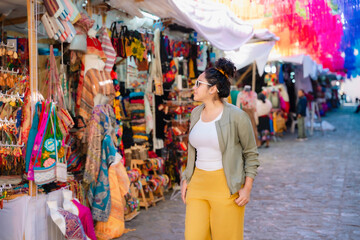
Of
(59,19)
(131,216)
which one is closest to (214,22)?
(59,19)

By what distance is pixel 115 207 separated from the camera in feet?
16.5

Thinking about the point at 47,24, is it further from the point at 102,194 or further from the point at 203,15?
the point at 203,15

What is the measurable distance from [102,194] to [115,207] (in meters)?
0.27

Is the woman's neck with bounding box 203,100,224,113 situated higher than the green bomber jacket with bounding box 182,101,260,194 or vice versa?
the woman's neck with bounding box 203,100,224,113

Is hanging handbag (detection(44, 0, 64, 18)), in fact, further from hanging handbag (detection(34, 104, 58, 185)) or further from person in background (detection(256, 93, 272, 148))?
person in background (detection(256, 93, 272, 148))

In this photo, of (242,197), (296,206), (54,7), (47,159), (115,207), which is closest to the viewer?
(242,197)

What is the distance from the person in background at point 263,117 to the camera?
529 inches

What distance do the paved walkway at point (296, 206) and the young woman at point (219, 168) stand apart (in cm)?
213

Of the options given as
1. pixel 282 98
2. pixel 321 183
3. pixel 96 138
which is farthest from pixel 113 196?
pixel 282 98

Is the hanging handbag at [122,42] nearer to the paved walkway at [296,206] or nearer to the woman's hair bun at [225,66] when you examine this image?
the paved walkway at [296,206]

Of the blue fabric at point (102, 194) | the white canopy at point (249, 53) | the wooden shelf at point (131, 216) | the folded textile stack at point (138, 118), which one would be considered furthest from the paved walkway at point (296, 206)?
the white canopy at point (249, 53)

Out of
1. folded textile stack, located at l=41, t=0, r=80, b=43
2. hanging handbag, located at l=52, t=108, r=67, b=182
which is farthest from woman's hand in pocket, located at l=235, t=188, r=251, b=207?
folded textile stack, located at l=41, t=0, r=80, b=43

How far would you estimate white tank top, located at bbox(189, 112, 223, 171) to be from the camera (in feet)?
9.43

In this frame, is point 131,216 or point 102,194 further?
point 131,216
